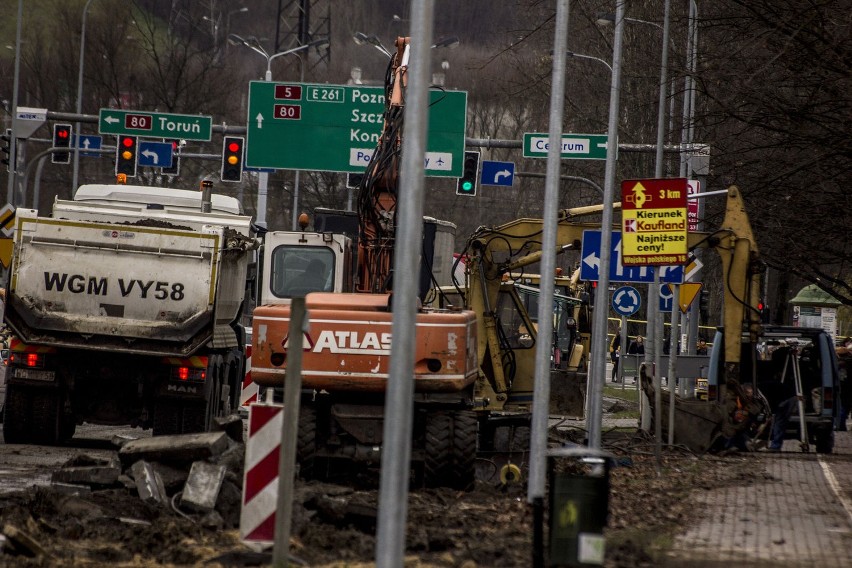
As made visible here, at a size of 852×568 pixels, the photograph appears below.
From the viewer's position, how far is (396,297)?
8.30 m

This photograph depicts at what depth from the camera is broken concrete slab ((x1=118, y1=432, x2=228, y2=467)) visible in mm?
13562

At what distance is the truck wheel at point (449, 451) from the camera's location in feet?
49.9

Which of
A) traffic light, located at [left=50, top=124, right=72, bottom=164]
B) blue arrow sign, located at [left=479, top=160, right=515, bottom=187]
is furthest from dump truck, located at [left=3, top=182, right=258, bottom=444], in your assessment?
traffic light, located at [left=50, top=124, right=72, bottom=164]

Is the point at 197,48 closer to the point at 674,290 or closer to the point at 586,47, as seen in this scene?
the point at 586,47

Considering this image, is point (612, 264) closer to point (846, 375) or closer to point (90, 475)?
point (90, 475)

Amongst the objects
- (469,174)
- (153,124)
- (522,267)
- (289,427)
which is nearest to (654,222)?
(522,267)

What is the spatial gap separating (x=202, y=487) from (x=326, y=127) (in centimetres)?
1870

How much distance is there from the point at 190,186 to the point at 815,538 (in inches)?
2046

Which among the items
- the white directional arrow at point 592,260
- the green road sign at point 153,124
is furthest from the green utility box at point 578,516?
the green road sign at point 153,124

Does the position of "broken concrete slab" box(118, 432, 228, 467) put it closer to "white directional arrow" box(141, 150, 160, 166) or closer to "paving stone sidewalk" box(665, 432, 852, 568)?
"paving stone sidewalk" box(665, 432, 852, 568)

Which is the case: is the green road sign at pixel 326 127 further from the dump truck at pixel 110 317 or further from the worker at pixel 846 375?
the dump truck at pixel 110 317

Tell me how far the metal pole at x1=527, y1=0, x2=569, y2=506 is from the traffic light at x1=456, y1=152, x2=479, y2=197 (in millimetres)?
15160

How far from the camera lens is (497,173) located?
33594mm

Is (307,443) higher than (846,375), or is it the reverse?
(846,375)
